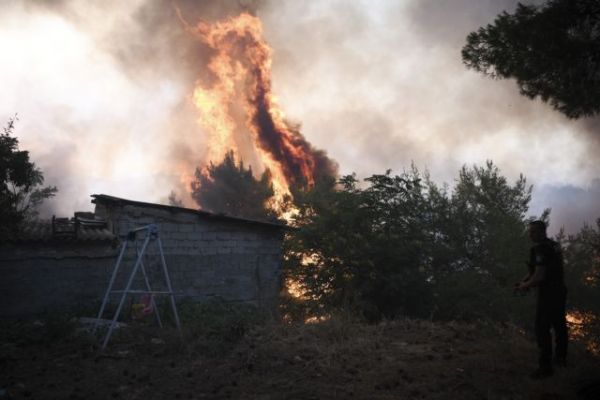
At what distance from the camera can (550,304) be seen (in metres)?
5.40

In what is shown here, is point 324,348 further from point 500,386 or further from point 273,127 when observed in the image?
point 273,127

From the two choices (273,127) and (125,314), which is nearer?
(125,314)

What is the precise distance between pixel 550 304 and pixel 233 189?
35.8 metres

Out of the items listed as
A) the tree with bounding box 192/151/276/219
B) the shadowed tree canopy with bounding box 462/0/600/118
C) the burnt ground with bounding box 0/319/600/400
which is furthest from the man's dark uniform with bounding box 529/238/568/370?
the tree with bounding box 192/151/276/219

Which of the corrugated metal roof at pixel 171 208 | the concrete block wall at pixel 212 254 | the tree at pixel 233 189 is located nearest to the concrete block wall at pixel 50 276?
the concrete block wall at pixel 212 254

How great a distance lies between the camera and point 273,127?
31625mm

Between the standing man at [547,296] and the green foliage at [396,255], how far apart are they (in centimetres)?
812

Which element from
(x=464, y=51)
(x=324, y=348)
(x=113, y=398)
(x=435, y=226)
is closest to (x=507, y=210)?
(x=435, y=226)

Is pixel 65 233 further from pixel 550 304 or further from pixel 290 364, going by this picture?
pixel 550 304

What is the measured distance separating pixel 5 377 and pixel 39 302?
5268 millimetres

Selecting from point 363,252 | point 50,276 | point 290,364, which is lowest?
point 290,364

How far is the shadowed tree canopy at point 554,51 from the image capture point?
6.75 metres

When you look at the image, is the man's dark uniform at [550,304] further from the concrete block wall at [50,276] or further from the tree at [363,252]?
the concrete block wall at [50,276]

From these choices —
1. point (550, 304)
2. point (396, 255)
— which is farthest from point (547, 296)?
point (396, 255)
